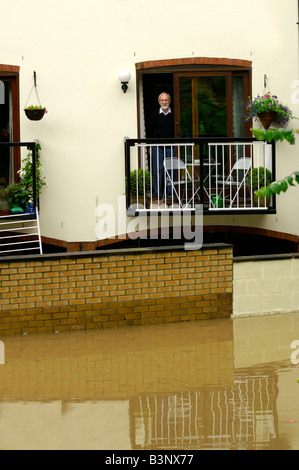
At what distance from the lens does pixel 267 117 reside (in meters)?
13.6

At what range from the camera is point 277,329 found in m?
11.7

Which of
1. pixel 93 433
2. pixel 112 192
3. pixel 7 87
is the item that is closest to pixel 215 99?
pixel 112 192

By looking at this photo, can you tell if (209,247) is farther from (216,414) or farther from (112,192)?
(216,414)

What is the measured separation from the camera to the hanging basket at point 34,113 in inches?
513

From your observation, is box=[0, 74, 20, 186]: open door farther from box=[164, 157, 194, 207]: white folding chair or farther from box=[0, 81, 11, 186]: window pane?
box=[164, 157, 194, 207]: white folding chair

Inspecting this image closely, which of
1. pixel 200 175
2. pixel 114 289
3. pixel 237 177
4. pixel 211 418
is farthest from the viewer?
pixel 237 177

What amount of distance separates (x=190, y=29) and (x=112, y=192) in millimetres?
2793

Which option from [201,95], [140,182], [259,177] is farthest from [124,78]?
[259,177]

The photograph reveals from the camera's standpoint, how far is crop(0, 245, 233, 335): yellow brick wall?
11633 millimetres

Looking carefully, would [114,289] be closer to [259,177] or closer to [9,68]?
[259,177]

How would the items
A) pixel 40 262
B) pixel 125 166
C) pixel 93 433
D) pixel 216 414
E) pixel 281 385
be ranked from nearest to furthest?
pixel 93 433 → pixel 216 414 → pixel 281 385 → pixel 40 262 → pixel 125 166

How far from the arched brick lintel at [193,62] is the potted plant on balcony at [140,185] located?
5.47 feet

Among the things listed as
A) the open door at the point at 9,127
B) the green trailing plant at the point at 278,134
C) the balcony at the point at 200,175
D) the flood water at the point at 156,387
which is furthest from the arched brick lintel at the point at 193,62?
the green trailing plant at the point at 278,134

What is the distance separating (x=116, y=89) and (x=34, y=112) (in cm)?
138
